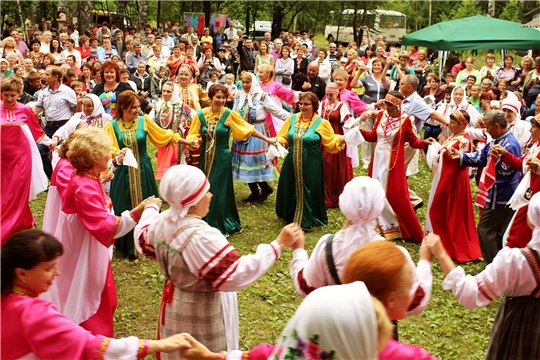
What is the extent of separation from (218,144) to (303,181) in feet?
3.93

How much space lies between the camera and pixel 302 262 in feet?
11.7

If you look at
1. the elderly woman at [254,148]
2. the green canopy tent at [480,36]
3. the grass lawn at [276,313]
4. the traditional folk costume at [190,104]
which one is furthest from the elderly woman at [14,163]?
the green canopy tent at [480,36]

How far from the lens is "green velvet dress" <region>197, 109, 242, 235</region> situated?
24.7ft

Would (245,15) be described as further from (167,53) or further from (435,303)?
(435,303)

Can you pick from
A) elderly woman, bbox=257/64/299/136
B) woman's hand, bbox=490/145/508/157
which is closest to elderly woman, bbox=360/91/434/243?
woman's hand, bbox=490/145/508/157

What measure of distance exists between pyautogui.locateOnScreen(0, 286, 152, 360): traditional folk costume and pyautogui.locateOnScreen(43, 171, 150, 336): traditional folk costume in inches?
63.3

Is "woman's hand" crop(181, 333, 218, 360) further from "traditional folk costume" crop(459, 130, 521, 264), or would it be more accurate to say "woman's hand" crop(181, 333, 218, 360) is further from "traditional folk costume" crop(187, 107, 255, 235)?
"traditional folk costume" crop(187, 107, 255, 235)

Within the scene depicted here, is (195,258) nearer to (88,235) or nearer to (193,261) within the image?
(193,261)

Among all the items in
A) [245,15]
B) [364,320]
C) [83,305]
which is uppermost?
[245,15]

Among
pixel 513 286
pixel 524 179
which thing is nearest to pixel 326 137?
pixel 524 179

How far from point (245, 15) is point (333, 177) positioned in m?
25.1

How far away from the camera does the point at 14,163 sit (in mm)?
6797

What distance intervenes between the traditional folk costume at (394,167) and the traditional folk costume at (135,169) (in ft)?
7.56

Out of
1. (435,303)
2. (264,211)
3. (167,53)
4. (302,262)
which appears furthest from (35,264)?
(167,53)
